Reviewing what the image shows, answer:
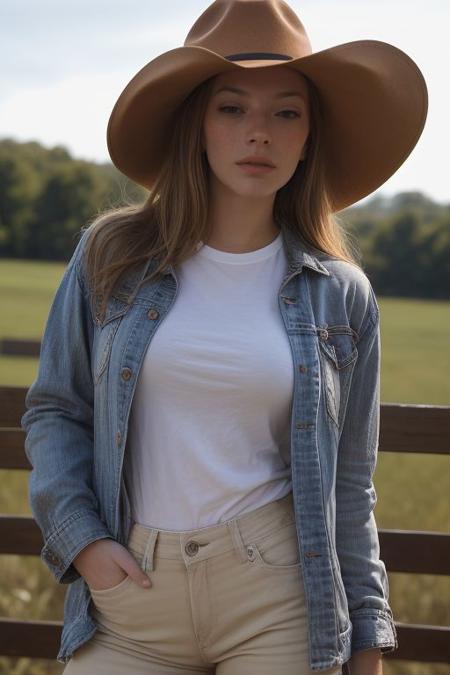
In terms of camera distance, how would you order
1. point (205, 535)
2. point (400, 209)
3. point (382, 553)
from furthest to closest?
1. point (400, 209)
2. point (382, 553)
3. point (205, 535)

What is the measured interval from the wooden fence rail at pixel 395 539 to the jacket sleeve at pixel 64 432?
2.98 feet

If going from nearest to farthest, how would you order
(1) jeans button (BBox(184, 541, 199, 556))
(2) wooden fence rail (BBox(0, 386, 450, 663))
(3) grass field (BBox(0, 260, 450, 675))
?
1. (1) jeans button (BBox(184, 541, 199, 556))
2. (2) wooden fence rail (BBox(0, 386, 450, 663))
3. (3) grass field (BBox(0, 260, 450, 675))

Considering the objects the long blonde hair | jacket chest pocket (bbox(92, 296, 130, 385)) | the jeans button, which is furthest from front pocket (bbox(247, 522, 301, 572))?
the long blonde hair

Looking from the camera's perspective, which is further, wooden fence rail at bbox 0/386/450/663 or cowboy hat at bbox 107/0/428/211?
wooden fence rail at bbox 0/386/450/663

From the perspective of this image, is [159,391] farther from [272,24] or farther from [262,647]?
[272,24]

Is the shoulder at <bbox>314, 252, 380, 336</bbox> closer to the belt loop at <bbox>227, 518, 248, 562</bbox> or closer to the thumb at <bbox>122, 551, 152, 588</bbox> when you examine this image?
the belt loop at <bbox>227, 518, 248, 562</bbox>

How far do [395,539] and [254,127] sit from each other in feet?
5.30

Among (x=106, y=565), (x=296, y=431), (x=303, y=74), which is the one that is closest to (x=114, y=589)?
(x=106, y=565)

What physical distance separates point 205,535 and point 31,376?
1585cm

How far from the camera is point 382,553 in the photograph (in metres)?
3.35

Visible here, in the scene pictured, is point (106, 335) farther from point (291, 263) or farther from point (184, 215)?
point (291, 263)

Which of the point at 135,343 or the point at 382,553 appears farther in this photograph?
the point at 382,553

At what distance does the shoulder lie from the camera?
247 cm

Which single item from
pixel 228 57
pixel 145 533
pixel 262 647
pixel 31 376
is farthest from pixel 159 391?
pixel 31 376
